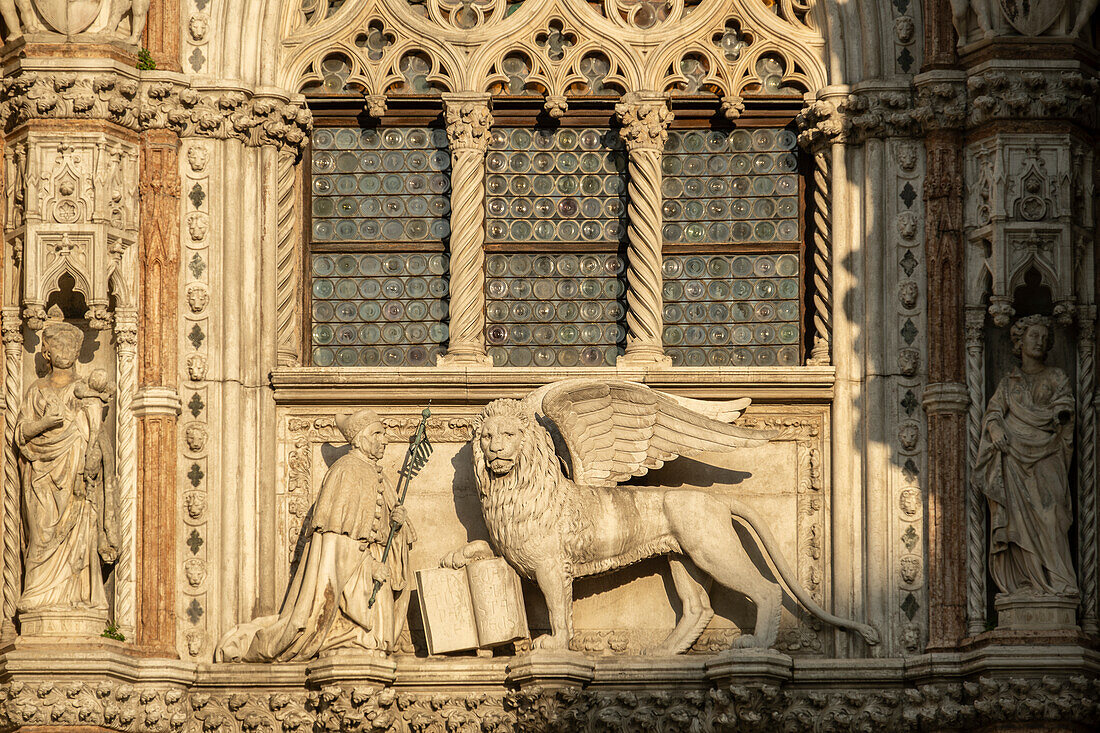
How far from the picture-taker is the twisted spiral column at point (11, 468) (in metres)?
19.2

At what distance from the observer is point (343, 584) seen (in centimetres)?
1920

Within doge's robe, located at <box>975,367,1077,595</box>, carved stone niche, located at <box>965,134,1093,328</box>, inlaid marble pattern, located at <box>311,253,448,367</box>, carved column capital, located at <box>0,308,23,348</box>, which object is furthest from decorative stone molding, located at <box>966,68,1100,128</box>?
carved column capital, located at <box>0,308,23,348</box>

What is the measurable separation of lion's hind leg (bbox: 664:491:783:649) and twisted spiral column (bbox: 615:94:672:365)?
142 centimetres

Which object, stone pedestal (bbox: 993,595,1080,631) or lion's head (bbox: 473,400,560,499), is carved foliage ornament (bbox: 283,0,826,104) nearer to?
lion's head (bbox: 473,400,560,499)

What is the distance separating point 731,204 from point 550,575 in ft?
12.3

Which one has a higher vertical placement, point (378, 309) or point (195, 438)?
point (378, 309)

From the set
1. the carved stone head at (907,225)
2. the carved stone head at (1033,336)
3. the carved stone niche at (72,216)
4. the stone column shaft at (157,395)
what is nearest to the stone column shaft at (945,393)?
the carved stone head at (907,225)

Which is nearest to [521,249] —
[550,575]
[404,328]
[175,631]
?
[404,328]

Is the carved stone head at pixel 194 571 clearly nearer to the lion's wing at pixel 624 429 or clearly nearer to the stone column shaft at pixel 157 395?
the stone column shaft at pixel 157 395

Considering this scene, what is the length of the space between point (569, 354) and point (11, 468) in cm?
466

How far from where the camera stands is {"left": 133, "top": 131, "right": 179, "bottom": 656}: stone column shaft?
19.4 metres

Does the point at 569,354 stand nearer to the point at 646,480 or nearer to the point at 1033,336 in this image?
the point at 646,480

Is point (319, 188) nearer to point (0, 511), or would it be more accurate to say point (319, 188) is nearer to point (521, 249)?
point (521, 249)

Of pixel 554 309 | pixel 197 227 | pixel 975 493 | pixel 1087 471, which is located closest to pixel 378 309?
pixel 554 309
